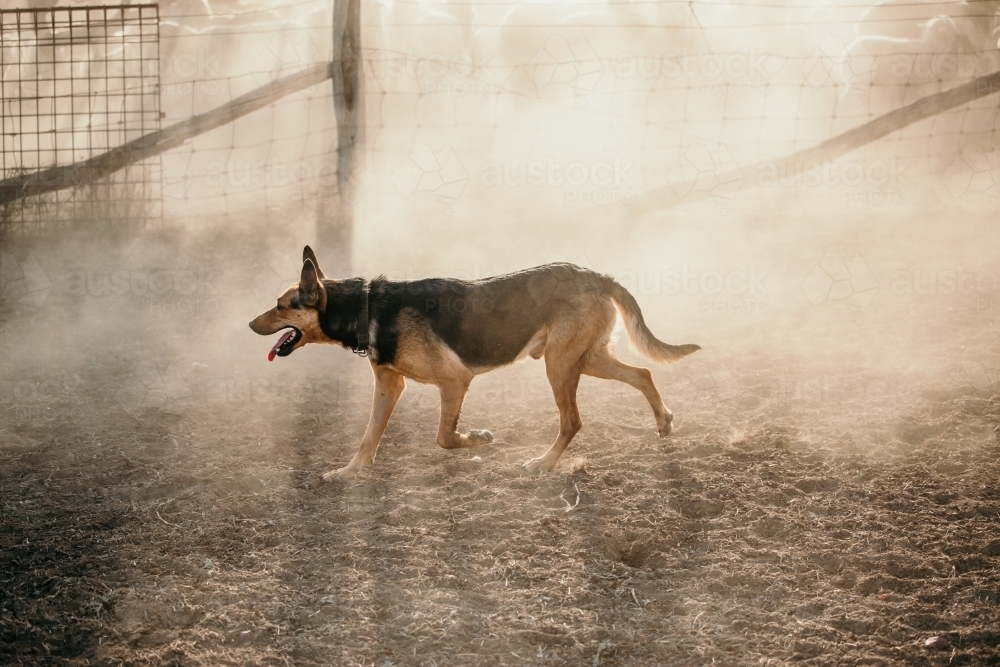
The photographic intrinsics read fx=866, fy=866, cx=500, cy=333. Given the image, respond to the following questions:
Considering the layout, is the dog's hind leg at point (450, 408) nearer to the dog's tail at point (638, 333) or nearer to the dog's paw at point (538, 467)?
the dog's paw at point (538, 467)

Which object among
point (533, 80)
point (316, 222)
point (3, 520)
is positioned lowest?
point (3, 520)

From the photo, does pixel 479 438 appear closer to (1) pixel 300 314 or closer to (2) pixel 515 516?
(2) pixel 515 516

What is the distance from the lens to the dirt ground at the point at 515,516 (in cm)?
359

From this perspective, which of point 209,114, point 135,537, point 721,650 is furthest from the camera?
point 209,114

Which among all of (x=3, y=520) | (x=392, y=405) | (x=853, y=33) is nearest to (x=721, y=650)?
(x=392, y=405)

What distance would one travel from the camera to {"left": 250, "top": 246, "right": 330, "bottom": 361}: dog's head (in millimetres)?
5359

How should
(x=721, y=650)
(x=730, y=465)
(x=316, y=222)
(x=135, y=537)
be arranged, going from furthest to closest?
(x=316, y=222) < (x=730, y=465) < (x=135, y=537) < (x=721, y=650)

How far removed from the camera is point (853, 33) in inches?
551

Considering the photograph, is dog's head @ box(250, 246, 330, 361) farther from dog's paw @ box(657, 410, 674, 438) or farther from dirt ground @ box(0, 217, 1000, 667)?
dog's paw @ box(657, 410, 674, 438)

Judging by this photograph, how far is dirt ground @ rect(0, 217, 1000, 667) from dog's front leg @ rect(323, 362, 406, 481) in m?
0.13

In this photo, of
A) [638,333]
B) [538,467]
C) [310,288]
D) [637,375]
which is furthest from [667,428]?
[310,288]

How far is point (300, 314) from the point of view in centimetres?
543

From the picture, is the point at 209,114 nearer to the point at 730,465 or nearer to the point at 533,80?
the point at 533,80

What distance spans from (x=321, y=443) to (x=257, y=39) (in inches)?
455
